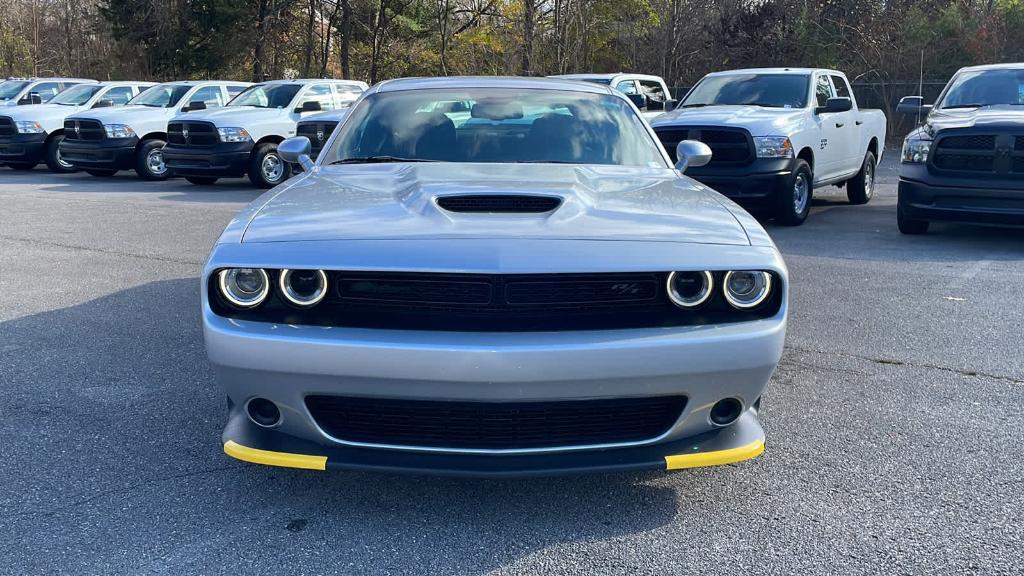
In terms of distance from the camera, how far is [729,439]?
3199mm

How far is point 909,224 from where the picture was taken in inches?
388

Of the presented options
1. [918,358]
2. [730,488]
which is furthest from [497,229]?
[918,358]

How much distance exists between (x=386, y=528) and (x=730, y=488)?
130cm

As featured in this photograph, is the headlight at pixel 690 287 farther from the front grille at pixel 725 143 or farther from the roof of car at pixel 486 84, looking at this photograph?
the front grille at pixel 725 143

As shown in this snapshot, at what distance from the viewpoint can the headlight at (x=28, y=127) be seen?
61.4 feet

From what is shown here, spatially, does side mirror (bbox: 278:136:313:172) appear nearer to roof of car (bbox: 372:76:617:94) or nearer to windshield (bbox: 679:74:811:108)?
roof of car (bbox: 372:76:617:94)

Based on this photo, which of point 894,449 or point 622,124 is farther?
point 622,124

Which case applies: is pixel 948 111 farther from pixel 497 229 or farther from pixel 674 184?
pixel 497 229

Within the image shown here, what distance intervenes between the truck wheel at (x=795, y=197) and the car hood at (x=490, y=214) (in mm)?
6326

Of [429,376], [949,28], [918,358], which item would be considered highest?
[949,28]

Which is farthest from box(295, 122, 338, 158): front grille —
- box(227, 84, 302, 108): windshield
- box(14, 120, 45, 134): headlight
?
box(14, 120, 45, 134): headlight

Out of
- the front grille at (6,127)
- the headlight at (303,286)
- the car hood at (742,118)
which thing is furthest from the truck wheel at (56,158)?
the headlight at (303,286)

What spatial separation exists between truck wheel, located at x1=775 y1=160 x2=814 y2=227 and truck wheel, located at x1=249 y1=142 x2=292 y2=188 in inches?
342

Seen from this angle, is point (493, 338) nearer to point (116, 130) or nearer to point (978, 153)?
point (978, 153)
